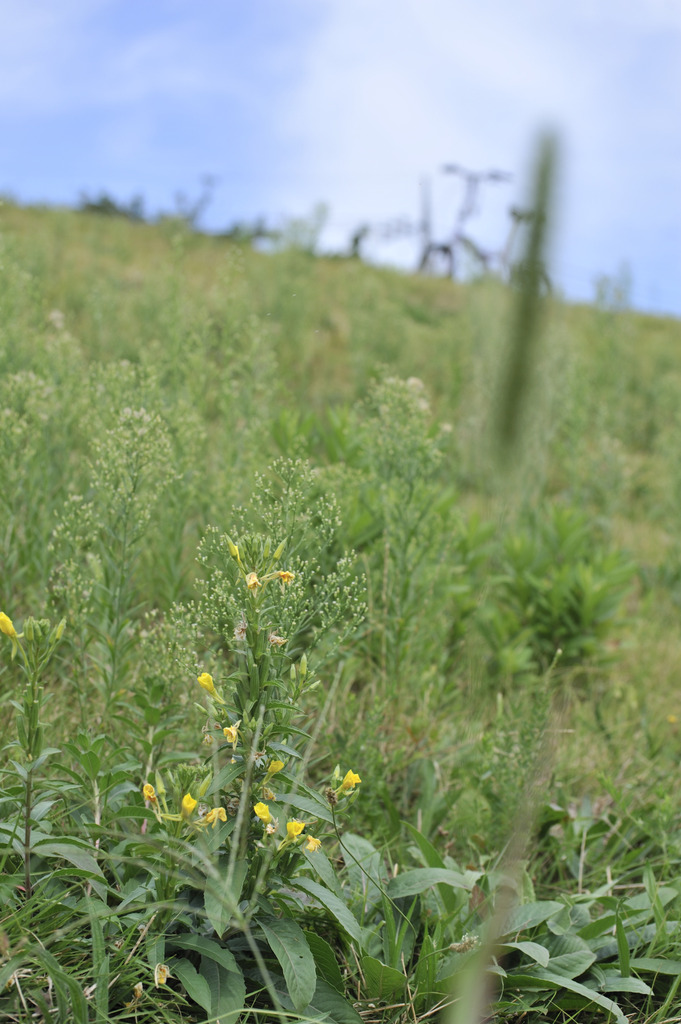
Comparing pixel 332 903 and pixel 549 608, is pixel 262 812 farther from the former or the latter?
pixel 549 608

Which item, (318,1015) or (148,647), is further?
(148,647)

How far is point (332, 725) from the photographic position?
Answer: 2.28 meters

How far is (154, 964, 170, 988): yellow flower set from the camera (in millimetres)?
1278

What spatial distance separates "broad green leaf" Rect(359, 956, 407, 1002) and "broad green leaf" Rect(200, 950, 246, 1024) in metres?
0.27

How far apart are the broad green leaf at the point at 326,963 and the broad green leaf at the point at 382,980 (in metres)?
0.06

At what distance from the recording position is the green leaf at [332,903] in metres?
1.42

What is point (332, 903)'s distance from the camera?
1.45 meters

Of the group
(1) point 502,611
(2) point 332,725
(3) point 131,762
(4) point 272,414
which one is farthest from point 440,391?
(3) point 131,762

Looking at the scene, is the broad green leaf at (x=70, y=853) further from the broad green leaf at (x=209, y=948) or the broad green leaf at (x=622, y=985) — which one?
the broad green leaf at (x=622, y=985)

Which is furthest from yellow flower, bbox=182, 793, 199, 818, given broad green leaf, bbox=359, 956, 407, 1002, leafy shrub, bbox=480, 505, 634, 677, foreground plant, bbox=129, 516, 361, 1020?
leafy shrub, bbox=480, 505, 634, 677

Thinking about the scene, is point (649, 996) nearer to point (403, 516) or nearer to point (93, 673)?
point (403, 516)

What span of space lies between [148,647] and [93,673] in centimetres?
42

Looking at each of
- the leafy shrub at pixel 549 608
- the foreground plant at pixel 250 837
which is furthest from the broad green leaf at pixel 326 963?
the leafy shrub at pixel 549 608

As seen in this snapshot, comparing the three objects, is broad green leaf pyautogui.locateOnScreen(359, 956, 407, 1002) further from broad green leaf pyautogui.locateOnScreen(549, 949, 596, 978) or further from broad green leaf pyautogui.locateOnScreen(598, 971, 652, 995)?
broad green leaf pyautogui.locateOnScreen(598, 971, 652, 995)
